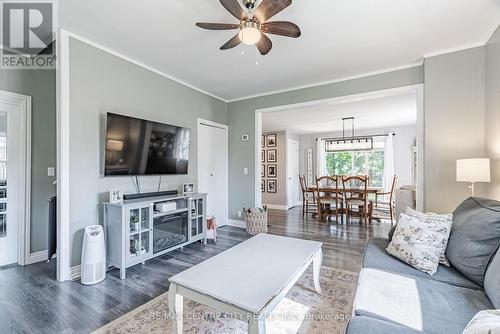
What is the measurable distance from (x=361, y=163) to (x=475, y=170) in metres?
5.21

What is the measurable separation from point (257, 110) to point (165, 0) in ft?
8.74

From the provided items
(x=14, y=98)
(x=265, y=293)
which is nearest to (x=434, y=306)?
(x=265, y=293)

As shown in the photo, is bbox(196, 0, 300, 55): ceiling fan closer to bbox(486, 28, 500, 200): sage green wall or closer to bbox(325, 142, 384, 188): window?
bbox(486, 28, 500, 200): sage green wall

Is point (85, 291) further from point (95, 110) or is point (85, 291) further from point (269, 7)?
point (269, 7)

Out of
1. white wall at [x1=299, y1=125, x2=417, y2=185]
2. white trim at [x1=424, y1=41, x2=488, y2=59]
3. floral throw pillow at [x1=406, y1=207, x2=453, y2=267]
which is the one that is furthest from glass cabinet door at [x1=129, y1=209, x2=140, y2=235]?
white wall at [x1=299, y1=125, x2=417, y2=185]

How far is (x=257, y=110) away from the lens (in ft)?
14.8

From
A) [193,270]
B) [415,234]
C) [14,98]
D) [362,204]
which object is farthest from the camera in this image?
[362,204]

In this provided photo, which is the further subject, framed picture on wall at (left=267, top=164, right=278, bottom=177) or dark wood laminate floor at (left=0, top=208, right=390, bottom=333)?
framed picture on wall at (left=267, top=164, right=278, bottom=177)

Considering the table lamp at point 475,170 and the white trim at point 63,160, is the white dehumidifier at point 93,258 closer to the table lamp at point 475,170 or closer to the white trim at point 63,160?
the white trim at point 63,160

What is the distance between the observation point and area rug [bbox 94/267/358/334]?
168cm

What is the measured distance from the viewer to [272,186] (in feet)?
24.4

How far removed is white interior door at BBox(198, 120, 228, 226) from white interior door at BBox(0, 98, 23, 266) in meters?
2.31

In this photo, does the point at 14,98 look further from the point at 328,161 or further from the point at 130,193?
the point at 328,161

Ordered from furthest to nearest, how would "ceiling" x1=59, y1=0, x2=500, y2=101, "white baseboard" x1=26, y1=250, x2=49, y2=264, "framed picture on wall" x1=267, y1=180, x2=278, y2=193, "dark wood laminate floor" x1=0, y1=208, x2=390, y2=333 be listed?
"framed picture on wall" x1=267, y1=180, x2=278, y2=193 < "white baseboard" x1=26, y1=250, x2=49, y2=264 < "ceiling" x1=59, y1=0, x2=500, y2=101 < "dark wood laminate floor" x1=0, y1=208, x2=390, y2=333
